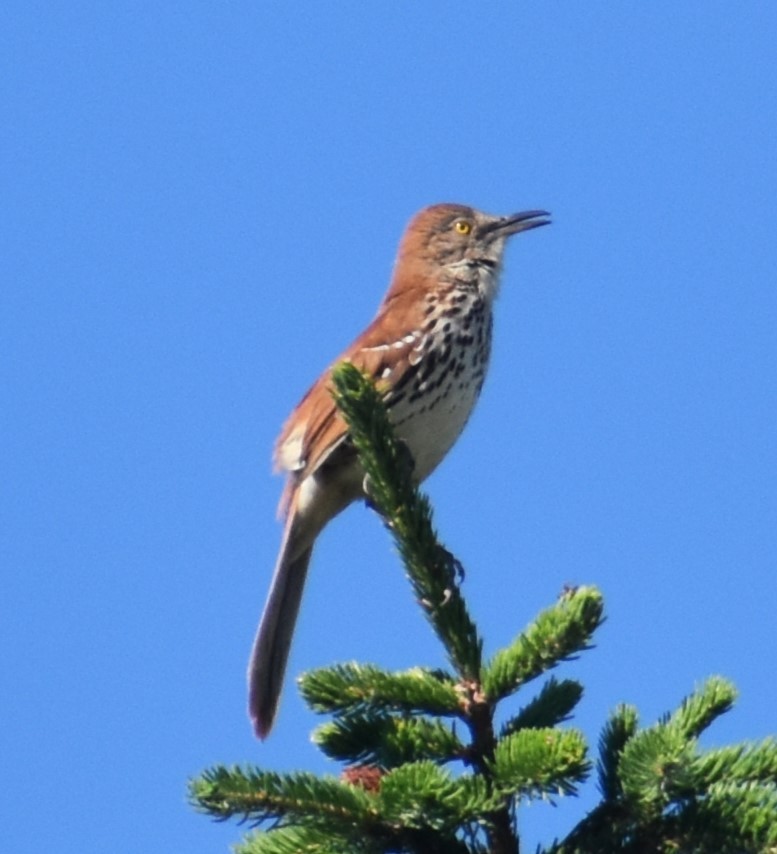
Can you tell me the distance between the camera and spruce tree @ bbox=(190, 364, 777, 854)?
2230mm

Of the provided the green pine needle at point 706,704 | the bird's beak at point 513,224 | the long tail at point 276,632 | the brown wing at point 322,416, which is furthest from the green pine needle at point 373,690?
the bird's beak at point 513,224

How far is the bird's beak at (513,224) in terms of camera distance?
629 centimetres

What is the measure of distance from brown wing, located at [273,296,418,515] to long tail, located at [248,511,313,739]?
0.18m

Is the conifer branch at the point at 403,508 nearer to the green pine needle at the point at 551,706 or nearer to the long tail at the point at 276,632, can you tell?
the green pine needle at the point at 551,706

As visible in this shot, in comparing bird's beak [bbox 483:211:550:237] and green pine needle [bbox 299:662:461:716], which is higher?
bird's beak [bbox 483:211:550:237]

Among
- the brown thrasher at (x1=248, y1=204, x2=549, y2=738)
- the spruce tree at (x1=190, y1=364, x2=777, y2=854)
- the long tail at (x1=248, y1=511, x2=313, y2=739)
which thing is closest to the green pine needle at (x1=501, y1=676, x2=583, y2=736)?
the spruce tree at (x1=190, y1=364, x2=777, y2=854)

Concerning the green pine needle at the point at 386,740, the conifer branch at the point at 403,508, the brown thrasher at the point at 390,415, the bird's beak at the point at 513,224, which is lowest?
the green pine needle at the point at 386,740

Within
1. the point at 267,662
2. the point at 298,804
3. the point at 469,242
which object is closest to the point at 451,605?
the point at 298,804

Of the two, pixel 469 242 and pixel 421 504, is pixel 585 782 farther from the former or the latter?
pixel 469 242

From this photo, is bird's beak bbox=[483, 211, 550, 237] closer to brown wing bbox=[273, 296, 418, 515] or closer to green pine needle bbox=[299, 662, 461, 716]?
brown wing bbox=[273, 296, 418, 515]

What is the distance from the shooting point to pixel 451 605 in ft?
8.71

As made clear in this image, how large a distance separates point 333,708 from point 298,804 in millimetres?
294

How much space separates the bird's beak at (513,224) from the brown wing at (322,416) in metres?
1.12

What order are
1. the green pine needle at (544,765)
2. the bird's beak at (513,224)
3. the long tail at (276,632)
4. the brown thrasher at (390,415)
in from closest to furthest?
the green pine needle at (544,765)
the long tail at (276,632)
the brown thrasher at (390,415)
the bird's beak at (513,224)
